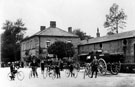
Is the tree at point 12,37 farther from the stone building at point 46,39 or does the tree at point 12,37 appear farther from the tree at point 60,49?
the tree at point 60,49

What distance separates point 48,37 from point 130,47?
20.1m

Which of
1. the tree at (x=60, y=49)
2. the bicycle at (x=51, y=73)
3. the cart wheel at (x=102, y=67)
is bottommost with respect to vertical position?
the bicycle at (x=51, y=73)

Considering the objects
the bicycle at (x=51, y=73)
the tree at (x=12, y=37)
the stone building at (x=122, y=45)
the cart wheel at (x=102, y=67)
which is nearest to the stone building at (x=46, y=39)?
the tree at (x=12, y=37)

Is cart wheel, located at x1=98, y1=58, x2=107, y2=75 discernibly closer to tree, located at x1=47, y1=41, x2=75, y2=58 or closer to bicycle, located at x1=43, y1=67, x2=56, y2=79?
bicycle, located at x1=43, y1=67, x2=56, y2=79

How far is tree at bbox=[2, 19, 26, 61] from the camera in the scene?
195ft

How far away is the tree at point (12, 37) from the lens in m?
59.6

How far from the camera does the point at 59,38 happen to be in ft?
171

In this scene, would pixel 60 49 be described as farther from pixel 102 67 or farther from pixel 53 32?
pixel 102 67

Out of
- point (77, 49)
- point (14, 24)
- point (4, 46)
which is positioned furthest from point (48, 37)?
point (14, 24)

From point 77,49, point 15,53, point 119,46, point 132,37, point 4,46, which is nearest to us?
point 132,37

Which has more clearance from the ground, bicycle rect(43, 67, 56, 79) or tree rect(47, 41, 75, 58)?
tree rect(47, 41, 75, 58)

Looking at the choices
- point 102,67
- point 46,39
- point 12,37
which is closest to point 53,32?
point 46,39

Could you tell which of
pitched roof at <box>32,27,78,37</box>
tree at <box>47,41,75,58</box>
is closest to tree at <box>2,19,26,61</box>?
pitched roof at <box>32,27,78,37</box>

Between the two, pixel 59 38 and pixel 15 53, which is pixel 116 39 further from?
pixel 15 53
